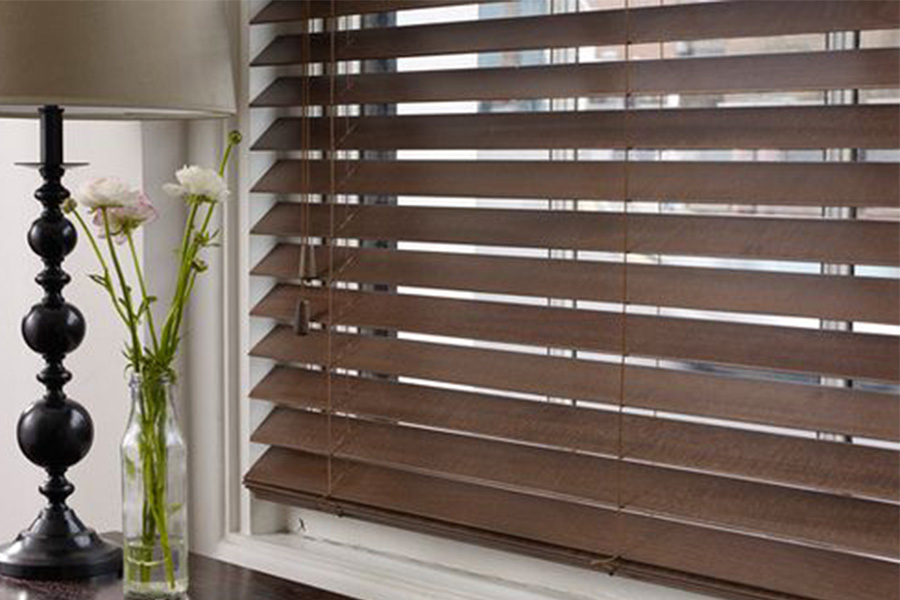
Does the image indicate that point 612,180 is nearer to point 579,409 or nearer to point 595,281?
point 595,281

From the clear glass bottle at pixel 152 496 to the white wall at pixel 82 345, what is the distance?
0.44 meters

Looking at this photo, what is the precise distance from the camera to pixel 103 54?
1.80m

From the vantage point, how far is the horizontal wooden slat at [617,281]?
60.2 inches

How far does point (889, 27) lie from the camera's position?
1479mm

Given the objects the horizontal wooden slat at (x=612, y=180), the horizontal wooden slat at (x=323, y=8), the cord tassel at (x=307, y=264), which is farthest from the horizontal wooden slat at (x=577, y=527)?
the horizontal wooden slat at (x=323, y=8)

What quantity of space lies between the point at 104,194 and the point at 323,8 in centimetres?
41

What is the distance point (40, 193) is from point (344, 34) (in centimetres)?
44

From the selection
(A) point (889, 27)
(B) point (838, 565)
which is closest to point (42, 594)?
(B) point (838, 565)

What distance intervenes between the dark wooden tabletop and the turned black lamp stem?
35mm

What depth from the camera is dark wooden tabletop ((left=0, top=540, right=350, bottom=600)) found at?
186cm

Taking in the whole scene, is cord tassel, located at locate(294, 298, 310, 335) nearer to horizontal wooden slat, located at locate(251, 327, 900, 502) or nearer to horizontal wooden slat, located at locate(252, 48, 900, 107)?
horizontal wooden slat, located at locate(251, 327, 900, 502)

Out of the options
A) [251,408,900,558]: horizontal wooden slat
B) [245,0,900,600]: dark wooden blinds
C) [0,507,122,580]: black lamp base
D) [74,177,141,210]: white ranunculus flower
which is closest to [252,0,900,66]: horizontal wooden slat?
[245,0,900,600]: dark wooden blinds

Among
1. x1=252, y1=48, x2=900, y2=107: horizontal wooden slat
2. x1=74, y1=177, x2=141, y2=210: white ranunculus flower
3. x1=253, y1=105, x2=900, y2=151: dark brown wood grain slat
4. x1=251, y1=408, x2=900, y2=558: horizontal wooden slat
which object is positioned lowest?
x1=251, y1=408, x2=900, y2=558: horizontal wooden slat

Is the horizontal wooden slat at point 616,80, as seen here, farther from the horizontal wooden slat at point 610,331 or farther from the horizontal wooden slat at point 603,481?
the horizontal wooden slat at point 603,481
